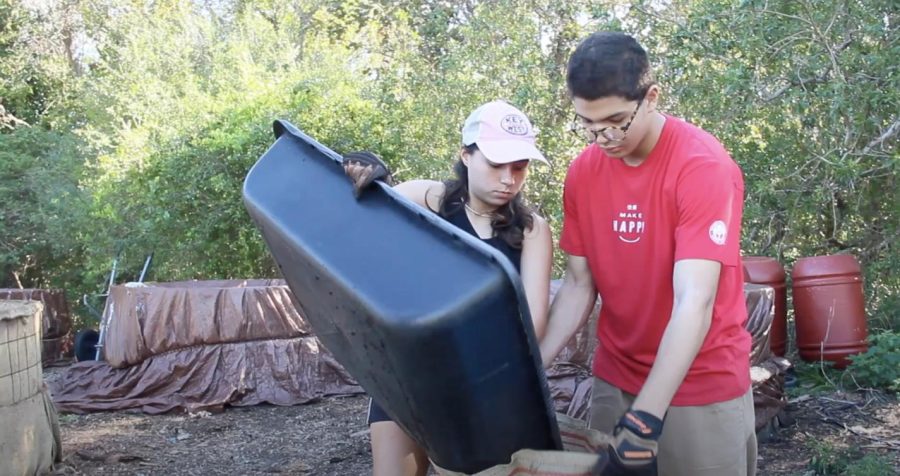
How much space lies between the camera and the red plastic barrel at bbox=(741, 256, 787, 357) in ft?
23.1

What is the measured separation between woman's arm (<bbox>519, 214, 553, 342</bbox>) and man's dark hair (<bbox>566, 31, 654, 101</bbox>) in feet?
1.76

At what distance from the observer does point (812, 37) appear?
21.5 ft

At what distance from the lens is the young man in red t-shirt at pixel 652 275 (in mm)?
2088

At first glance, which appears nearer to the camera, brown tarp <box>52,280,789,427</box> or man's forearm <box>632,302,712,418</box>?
man's forearm <box>632,302,712,418</box>

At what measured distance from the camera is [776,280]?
718 centimetres

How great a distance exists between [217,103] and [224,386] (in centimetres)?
450

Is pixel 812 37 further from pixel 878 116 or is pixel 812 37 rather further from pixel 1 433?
pixel 1 433

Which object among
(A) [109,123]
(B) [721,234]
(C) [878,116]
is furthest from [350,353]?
(A) [109,123]

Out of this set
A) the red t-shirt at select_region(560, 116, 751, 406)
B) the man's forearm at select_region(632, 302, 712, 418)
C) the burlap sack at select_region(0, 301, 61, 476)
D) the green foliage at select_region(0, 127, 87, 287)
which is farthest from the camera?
the green foliage at select_region(0, 127, 87, 287)

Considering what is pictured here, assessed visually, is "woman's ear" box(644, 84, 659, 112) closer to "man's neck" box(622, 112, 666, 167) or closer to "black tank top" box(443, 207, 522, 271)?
"man's neck" box(622, 112, 666, 167)

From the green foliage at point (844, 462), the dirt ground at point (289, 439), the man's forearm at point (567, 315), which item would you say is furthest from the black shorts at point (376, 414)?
the dirt ground at point (289, 439)

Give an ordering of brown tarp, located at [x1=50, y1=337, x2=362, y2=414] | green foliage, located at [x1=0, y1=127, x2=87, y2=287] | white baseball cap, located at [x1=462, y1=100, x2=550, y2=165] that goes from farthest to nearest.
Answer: green foliage, located at [x1=0, y1=127, x2=87, y2=287] → brown tarp, located at [x1=50, y1=337, x2=362, y2=414] → white baseball cap, located at [x1=462, y1=100, x2=550, y2=165]

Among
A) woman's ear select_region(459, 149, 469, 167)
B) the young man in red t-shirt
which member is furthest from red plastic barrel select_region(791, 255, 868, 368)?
woman's ear select_region(459, 149, 469, 167)

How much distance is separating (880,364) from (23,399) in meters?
5.80
